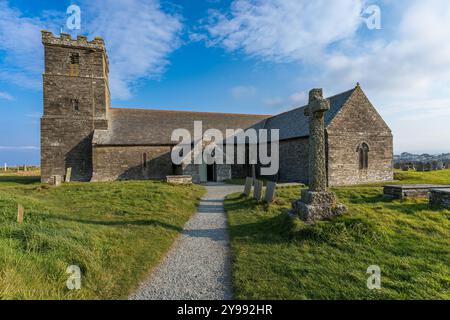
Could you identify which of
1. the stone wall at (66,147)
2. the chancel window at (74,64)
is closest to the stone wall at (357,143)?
the stone wall at (66,147)

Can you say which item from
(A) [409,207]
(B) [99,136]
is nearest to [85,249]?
(A) [409,207]

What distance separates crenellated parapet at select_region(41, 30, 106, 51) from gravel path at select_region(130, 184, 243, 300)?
24.0 metres

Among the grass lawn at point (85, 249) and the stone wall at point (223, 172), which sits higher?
the stone wall at point (223, 172)

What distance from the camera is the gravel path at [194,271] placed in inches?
150

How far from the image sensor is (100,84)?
77.2ft

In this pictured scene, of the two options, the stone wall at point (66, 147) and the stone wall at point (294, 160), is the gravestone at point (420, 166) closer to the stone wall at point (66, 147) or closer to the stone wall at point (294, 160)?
the stone wall at point (294, 160)

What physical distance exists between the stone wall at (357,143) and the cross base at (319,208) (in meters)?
11.7

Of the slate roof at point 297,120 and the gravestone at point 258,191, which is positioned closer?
the gravestone at point 258,191

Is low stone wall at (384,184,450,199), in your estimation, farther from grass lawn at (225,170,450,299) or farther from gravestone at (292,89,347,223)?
gravestone at (292,89,347,223)

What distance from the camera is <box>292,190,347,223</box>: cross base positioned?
21.3 ft

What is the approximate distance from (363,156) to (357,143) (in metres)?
1.30
